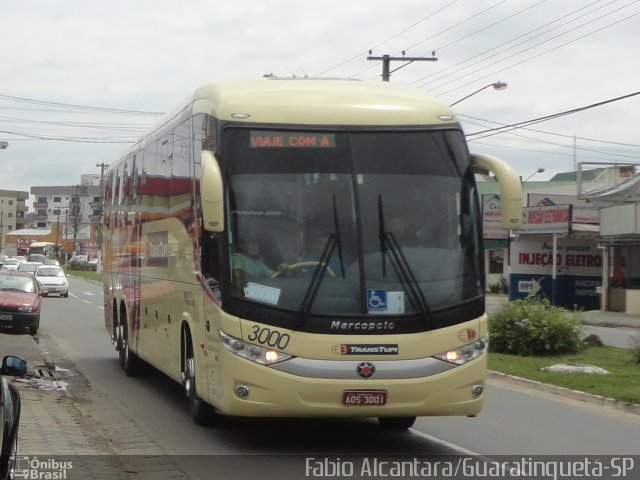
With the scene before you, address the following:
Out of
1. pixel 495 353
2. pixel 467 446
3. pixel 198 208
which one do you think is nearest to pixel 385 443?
pixel 467 446

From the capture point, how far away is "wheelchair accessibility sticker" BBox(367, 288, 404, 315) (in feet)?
32.6

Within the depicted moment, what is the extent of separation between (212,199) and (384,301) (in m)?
1.81

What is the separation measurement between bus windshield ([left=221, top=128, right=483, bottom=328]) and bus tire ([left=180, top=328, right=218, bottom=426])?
205 cm

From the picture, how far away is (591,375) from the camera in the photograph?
690 inches

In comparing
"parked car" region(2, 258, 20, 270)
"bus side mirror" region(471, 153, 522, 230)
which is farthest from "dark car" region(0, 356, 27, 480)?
"parked car" region(2, 258, 20, 270)

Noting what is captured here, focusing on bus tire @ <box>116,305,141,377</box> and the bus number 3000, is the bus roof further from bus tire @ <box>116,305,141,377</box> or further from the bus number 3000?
bus tire @ <box>116,305,141,377</box>

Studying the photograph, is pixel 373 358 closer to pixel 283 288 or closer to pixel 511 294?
pixel 283 288

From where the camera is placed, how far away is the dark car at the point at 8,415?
6418mm

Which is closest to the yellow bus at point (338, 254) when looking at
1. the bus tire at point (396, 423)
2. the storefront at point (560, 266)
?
the bus tire at point (396, 423)

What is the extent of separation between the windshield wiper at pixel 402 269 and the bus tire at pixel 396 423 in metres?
2.11

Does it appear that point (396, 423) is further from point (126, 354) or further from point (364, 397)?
point (126, 354)

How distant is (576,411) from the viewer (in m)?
14.3

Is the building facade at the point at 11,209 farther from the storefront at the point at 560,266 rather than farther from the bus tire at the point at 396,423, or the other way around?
the bus tire at the point at 396,423

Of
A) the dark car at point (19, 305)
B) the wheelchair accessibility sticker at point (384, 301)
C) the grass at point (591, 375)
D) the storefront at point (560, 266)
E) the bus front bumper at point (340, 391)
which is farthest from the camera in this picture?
the storefront at point (560, 266)
